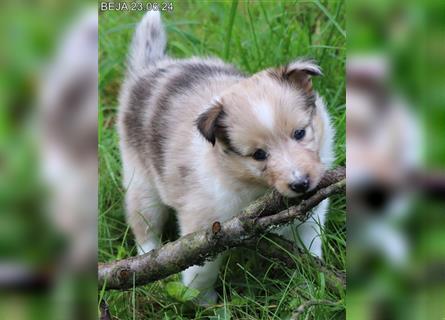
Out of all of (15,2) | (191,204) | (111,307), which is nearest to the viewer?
(15,2)

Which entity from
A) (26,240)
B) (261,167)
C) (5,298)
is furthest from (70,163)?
(261,167)

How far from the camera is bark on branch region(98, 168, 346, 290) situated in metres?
1.72

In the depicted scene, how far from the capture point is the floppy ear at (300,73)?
181cm

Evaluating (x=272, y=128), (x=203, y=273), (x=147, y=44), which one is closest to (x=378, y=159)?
(x=272, y=128)

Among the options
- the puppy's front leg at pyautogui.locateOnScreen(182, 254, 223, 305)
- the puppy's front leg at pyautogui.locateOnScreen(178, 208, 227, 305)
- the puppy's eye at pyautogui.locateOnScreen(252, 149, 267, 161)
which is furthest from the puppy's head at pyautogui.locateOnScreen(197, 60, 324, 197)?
the puppy's front leg at pyautogui.locateOnScreen(182, 254, 223, 305)

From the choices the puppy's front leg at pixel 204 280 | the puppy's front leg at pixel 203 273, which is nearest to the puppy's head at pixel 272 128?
the puppy's front leg at pixel 203 273

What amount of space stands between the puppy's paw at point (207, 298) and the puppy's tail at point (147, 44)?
0.69 meters

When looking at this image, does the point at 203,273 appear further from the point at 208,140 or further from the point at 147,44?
the point at 147,44

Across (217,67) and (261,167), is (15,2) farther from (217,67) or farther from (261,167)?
(217,67)

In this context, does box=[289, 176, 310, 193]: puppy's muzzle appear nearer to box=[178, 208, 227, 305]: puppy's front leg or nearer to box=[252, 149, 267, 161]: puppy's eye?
box=[252, 149, 267, 161]: puppy's eye

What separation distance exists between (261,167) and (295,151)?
0.11 metres

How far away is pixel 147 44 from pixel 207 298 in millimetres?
742

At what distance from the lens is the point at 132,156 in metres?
2.20

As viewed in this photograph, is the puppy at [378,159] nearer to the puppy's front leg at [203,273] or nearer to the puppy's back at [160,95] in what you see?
the puppy's front leg at [203,273]
